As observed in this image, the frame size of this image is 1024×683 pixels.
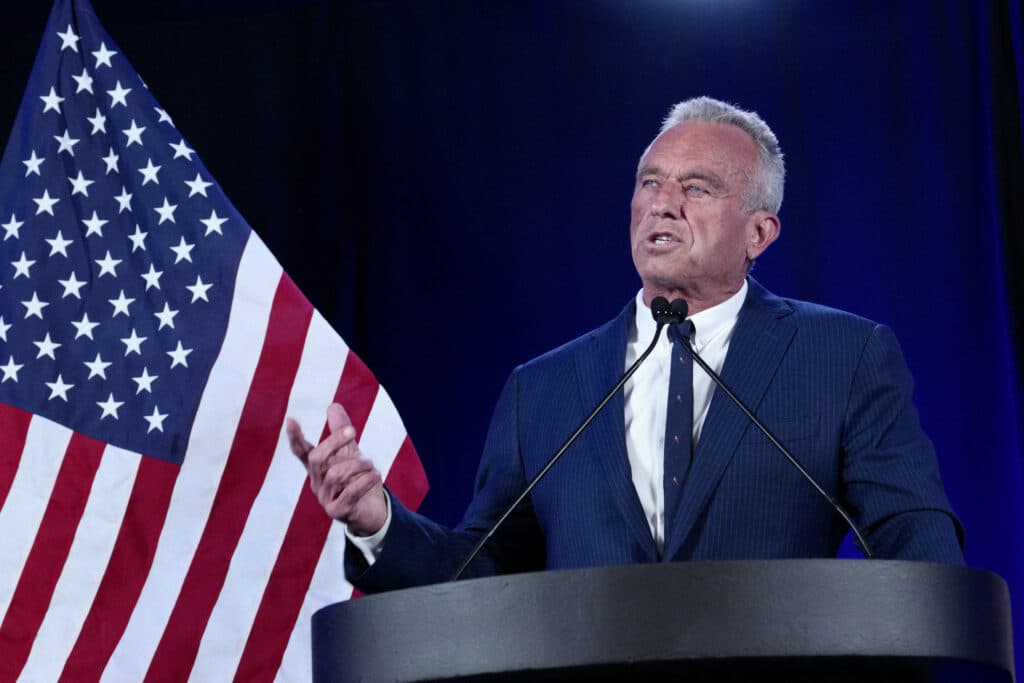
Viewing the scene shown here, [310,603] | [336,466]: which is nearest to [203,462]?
[310,603]

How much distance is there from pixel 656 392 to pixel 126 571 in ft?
3.97

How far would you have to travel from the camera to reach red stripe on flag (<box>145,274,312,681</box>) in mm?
2828

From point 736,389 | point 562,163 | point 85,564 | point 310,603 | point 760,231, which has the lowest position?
point 310,603

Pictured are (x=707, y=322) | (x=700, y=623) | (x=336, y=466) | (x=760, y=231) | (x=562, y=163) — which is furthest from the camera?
(x=562, y=163)

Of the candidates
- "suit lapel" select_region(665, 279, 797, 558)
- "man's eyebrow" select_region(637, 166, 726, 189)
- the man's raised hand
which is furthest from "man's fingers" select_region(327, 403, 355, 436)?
"man's eyebrow" select_region(637, 166, 726, 189)

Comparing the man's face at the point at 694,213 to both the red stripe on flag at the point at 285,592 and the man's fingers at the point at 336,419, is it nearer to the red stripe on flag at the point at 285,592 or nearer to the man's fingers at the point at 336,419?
the man's fingers at the point at 336,419

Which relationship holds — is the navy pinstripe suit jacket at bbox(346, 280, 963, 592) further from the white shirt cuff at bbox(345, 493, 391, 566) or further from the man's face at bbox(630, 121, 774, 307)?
the man's face at bbox(630, 121, 774, 307)

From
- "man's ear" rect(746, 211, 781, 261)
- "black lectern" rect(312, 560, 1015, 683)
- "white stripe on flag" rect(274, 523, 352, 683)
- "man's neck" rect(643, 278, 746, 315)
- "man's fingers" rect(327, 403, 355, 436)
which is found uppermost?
"man's ear" rect(746, 211, 781, 261)

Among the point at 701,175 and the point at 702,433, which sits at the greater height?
the point at 701,175

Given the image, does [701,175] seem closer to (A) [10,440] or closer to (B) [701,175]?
(B) [701,175]

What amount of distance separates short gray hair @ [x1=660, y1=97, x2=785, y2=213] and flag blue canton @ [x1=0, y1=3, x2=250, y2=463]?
1.10 metres

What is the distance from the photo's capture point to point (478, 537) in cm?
212

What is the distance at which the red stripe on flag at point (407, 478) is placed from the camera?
9.81 ft

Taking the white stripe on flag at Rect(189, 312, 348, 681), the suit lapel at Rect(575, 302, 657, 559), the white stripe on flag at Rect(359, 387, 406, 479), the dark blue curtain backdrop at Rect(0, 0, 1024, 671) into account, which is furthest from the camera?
the dark blue curtain backdrop at Rect(0, 0, 1024, 671)
